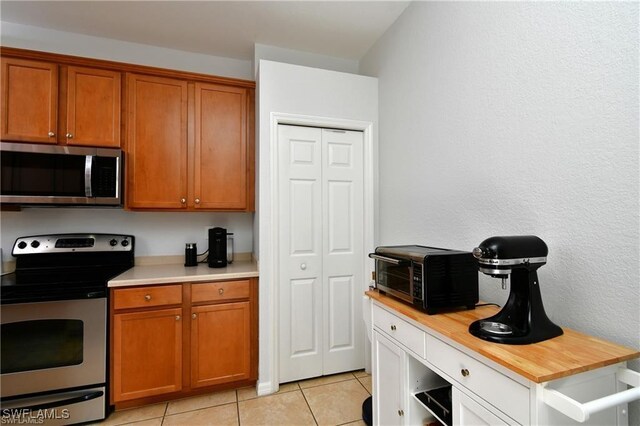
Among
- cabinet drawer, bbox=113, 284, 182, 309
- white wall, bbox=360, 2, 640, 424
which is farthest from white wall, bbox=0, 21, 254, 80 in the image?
cabinet drawer, bbox=113, 284, 182, 309

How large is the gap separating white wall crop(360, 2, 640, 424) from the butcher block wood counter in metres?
0.13

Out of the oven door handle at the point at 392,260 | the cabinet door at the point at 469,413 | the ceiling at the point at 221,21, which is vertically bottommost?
the cabinet door at the point at 469,413

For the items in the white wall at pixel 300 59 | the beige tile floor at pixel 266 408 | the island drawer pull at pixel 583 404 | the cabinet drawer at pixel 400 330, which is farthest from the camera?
the white wall at pixel 300 59

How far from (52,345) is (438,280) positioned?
2353 mm

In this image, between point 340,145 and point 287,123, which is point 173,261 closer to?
point 287,123

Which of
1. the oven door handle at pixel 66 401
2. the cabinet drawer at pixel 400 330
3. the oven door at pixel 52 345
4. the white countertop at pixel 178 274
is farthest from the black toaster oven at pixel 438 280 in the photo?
the oven door handle at pixel 66 401

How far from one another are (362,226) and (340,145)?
0.70 metres

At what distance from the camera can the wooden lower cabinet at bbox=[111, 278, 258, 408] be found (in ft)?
6.70

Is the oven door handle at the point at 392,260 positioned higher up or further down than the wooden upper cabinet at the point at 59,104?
further down

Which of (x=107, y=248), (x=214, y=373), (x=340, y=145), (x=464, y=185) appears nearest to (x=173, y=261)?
(x=107, y=248)

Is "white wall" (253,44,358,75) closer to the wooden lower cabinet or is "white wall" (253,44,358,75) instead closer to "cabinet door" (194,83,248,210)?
"cabinet door" (194,83,248,210)

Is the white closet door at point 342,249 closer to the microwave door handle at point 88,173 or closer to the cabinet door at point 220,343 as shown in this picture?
the cabinet door at point 220,343

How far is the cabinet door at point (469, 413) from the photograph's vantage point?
0.94 m

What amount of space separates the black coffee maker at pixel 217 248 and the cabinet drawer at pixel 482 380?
1809 mm
